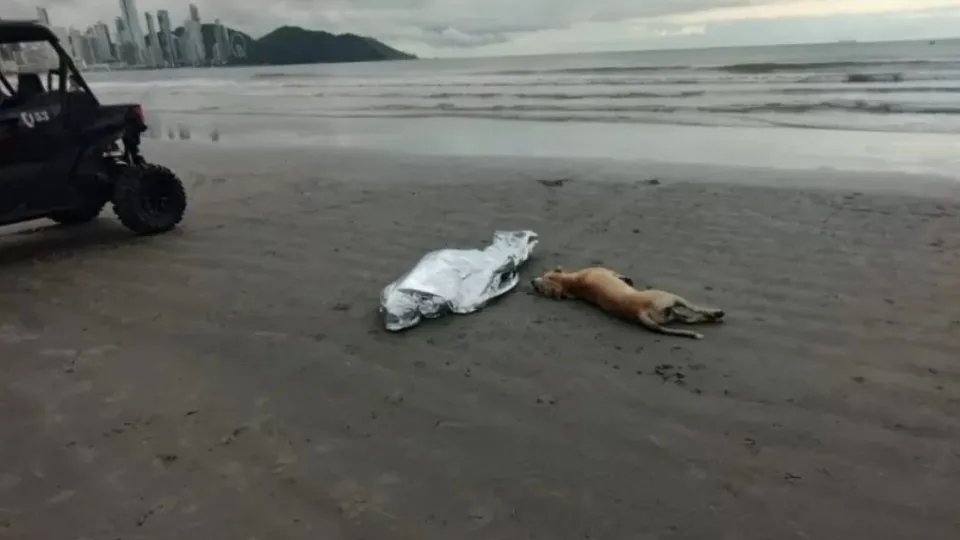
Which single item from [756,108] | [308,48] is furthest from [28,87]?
[308,48]

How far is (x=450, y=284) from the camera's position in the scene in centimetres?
454

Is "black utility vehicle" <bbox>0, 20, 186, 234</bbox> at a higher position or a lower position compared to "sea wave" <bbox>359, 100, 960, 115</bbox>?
higher

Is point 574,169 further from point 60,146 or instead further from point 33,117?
point 33,117

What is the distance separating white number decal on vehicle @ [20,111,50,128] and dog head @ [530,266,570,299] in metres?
4.14

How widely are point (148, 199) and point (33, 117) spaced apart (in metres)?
1.12

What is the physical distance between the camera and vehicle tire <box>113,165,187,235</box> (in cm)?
630

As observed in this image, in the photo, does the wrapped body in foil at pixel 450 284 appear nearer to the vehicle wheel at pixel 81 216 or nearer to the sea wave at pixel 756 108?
the vehicle wheel at pixel 81 216

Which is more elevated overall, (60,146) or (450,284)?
(60,146)

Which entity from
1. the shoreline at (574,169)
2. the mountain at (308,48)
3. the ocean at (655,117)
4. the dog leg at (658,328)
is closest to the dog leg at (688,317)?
the dog leg at (658,328)

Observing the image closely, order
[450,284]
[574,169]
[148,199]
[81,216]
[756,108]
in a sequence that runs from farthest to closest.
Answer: [756,108]
[574,169]
[81,216]
[148,199]
[450,284]

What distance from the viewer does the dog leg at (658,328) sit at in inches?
154

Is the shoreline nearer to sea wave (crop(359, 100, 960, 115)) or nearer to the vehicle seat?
the vehicle seat

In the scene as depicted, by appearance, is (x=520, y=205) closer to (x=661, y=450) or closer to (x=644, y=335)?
(x=644, y=335)

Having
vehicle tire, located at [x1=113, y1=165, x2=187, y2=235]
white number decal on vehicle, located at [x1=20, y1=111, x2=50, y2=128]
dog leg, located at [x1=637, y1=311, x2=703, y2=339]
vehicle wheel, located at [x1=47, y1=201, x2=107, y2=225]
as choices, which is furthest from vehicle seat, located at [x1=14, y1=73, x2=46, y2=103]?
dog leg, located at [x1=637, y1=311, x2=703, y2=339]
